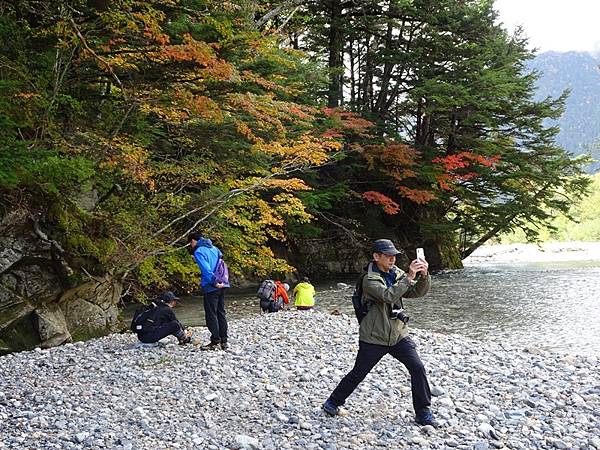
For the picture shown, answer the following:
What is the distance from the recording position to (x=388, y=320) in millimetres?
4531

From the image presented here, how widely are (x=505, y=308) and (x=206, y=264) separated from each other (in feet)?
30.3

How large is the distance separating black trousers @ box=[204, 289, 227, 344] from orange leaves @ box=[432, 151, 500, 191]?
577 inches

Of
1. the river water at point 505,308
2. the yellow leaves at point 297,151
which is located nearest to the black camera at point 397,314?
the river water at point 505,308

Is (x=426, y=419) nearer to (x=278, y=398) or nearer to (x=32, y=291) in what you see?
(x=278, y=398)

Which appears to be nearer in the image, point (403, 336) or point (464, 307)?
point (403, 336)

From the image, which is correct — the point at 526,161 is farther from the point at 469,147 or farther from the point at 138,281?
the point at 138,281

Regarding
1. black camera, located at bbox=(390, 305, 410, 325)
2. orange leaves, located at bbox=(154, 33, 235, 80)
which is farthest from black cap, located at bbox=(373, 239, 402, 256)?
orange leaves, located at bbox=(154, 33, 235, 80)

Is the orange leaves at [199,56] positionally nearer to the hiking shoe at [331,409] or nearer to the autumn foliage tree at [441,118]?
the hiking shoe at [331,409]

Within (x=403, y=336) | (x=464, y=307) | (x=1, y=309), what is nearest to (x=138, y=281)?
(x=1, y=309)

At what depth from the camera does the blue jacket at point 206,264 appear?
7242mm

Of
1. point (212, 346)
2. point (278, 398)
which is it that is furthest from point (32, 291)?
point (278, 398)

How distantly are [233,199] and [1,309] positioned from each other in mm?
6757

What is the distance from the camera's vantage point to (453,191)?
2159 cm

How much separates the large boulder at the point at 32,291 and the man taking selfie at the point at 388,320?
5.88 metres
